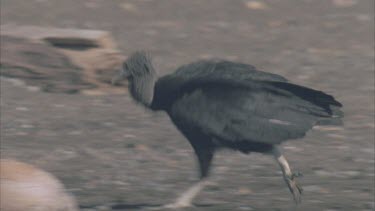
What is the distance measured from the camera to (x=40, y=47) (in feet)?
37.8

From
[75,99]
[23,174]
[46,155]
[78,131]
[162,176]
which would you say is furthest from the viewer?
[75,99]

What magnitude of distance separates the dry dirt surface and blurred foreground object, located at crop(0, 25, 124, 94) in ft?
0.34

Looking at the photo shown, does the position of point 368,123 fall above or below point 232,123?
below

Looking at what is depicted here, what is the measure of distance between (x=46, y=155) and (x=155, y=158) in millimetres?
870

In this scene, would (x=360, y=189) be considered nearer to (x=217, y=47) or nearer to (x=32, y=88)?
(x=32, y=88)

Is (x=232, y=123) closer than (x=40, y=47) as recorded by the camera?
Yes

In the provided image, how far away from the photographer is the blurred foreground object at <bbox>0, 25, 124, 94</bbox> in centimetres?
1144

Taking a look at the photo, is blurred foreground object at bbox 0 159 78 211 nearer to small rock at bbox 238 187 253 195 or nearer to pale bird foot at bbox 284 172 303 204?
pale bird foot at bbox 284 172 303 204

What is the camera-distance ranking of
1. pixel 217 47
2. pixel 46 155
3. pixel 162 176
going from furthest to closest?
pixel 217 47 → pixel 46 155 → pixel 162 176

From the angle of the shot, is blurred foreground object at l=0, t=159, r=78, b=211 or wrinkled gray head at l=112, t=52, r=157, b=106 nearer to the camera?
blurred foreground object at l=0, t=159, r=78, b=211

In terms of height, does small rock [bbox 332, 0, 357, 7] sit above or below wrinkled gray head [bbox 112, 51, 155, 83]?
below

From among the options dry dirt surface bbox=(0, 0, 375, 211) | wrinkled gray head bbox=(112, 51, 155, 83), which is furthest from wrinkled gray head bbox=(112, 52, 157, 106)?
dry dirt surface bbox=(0, 0, 375, 211)

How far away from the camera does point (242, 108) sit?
7.37 metres

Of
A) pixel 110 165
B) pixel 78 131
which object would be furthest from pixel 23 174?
pixel 78 131
